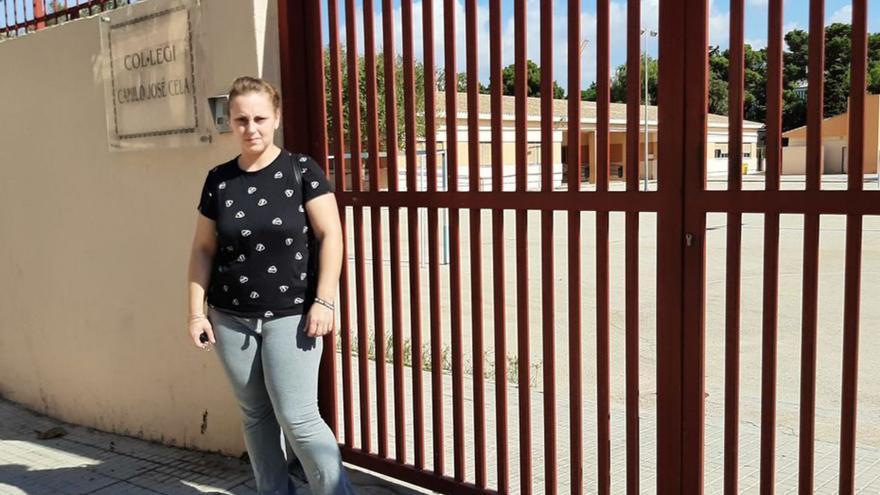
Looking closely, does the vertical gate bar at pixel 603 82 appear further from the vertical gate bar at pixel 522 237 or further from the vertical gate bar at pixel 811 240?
the vertical gate bar at pixel 811 240

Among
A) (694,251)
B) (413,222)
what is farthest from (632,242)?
(413,222)

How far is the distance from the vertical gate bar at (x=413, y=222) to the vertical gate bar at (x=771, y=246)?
1319mm

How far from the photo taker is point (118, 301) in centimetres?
451

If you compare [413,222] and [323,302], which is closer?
[323,302]

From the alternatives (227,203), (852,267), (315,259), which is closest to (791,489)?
(852,267)

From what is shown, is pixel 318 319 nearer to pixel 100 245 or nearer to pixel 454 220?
pixel 454 220

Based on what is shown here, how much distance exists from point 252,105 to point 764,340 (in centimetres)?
184

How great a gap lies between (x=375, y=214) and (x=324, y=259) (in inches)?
24.8

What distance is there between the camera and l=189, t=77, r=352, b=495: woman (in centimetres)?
280

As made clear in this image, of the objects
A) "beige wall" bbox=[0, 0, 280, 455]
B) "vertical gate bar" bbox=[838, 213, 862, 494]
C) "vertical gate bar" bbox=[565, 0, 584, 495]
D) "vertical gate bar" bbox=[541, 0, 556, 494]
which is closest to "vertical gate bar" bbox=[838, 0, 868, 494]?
"vertical gate bar" bbox=[838, 213, 862, 494]

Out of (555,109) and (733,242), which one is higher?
(555,109)

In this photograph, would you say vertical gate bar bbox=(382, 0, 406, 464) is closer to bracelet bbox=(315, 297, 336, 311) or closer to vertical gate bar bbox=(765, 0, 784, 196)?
bracelet bbox=(315, 297, 336, 311)

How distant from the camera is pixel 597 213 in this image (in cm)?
271

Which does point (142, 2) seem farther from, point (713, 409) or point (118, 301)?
point (713, 409)
